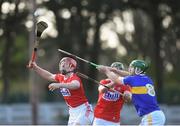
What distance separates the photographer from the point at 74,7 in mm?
43469

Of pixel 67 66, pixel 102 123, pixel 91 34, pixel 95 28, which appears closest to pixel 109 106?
pixel 102 123

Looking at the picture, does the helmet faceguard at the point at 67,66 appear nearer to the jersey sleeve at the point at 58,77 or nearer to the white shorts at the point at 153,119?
the jersey sleeve at the point at 58,77

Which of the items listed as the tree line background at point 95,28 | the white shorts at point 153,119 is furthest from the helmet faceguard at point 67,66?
the tree line background at point 95,28

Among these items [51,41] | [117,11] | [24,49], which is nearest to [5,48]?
[51,41]

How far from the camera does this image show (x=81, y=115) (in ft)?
47.0

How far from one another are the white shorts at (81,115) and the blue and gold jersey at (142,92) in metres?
1.49

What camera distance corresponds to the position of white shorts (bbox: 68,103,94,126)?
14.3m

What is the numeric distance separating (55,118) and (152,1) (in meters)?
11.0

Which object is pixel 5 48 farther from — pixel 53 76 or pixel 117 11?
pixel 53 76

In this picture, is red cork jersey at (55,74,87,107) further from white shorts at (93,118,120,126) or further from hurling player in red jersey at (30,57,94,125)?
white shorts at (93,118,120,126)

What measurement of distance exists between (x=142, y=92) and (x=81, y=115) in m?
1.71

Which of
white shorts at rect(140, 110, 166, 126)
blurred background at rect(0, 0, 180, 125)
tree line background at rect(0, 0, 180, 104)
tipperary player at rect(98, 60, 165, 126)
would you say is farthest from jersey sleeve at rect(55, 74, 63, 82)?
tree line background at rect(0, 0, 180, 104)

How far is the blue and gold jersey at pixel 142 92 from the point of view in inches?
519

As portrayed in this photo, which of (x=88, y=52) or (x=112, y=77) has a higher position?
(x=88, y=52)
